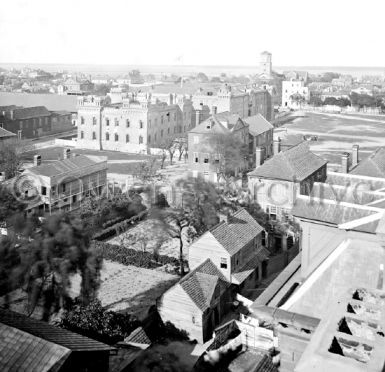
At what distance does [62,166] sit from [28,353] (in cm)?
2290

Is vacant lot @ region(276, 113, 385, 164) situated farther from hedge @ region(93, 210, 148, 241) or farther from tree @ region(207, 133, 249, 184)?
hedge @ region(93, 210, 148, 241)

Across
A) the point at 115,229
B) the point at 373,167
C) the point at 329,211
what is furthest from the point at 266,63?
the point at 329,211

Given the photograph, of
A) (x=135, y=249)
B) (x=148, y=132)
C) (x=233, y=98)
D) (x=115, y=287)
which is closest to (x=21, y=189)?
(x=135, y=249)

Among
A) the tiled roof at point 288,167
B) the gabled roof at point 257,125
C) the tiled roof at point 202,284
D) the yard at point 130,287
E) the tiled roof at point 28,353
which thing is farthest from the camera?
the gabled roof at point 257,125

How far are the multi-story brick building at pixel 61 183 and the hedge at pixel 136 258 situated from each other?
6.07 m

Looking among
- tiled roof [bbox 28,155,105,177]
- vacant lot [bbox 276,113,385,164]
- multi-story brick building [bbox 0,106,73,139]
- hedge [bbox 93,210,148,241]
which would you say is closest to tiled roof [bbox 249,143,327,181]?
hedge [bbox 93,210,148,241]

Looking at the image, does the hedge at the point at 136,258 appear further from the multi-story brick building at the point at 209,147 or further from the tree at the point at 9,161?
the multi-story brick building at the point at 209,147

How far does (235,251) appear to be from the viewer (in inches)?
973

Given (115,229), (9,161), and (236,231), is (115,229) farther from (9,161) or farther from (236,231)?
(9,161)

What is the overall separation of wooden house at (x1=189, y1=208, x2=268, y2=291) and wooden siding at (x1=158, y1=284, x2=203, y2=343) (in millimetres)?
3887

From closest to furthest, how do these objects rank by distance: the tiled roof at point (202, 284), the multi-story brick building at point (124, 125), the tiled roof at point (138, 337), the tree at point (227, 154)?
the tiled roof at point (138, 337)
the tiled roof at point (202, 284)
the tree at point (227, 154)
the multi-story brick building at point (124, 125)

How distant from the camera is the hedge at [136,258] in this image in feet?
92.7

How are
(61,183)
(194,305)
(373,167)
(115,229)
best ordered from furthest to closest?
1. (61,183)
2. (115,229)
3. (373,167)
4. (194,305)

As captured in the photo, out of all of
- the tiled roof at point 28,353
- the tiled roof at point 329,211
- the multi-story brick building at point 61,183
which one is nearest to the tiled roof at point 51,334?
the tiled roof at point 28,353
